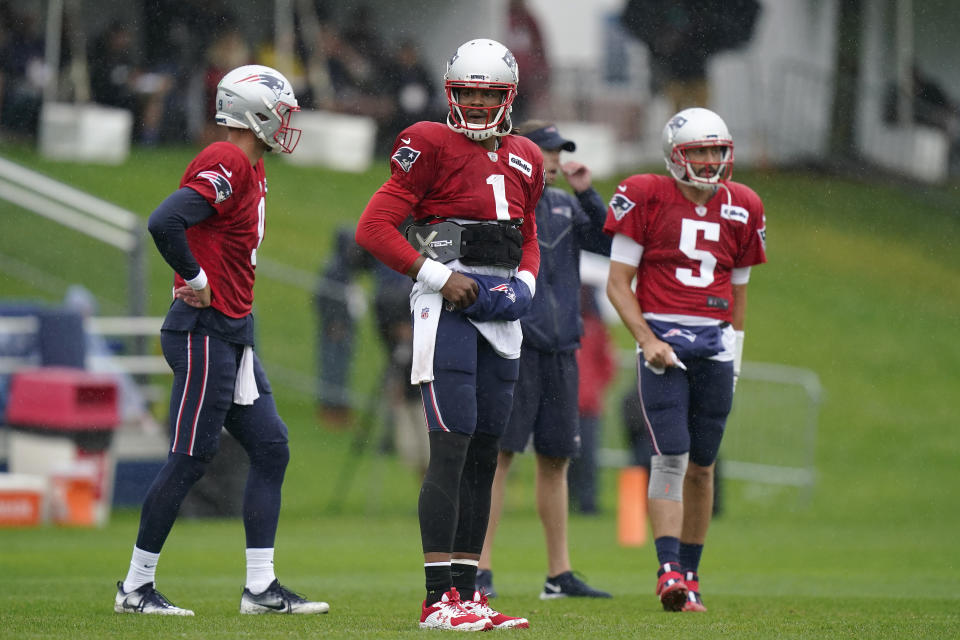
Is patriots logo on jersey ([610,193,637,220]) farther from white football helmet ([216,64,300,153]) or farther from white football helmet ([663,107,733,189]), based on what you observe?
white football helmet ([216,64,300,153])

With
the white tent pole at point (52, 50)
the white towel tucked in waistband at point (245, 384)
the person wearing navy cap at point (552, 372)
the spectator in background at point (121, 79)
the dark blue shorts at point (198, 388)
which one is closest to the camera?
the dark blue shorts at point (198, 388)

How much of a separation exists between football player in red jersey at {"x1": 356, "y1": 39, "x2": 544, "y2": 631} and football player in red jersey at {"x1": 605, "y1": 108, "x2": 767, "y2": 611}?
1057mm

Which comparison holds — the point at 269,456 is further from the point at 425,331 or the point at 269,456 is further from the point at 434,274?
the point at 434,274

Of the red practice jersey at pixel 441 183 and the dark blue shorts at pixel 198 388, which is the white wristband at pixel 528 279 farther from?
the dark blue shorts at pixel 198 388

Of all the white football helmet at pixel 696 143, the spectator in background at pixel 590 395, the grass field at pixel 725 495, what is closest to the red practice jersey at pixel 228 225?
the grass field at pixel 725 495

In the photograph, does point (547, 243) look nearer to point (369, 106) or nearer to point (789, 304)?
point (789, 304)

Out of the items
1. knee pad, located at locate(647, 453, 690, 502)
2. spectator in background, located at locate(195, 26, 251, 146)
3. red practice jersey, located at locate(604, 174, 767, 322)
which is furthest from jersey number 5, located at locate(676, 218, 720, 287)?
spectator in background, located at locate(195, 26, 251, 146)

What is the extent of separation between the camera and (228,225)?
6121 millimetres

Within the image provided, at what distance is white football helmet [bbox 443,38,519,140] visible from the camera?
5.70 metres

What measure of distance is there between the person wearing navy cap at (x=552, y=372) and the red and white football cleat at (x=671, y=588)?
2.90ft

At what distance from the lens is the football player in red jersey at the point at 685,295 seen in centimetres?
665

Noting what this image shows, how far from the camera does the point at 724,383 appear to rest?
6781mm

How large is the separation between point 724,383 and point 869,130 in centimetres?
2075

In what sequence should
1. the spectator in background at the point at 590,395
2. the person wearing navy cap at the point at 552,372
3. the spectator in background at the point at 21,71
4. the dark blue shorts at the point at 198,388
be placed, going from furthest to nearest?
the spectator in background at the point at 21,71 → the spectator in background at the point at 590,395 → the person wearing navy cap at the point at 552,372 → the dark blue shorts at the point at 198,388
